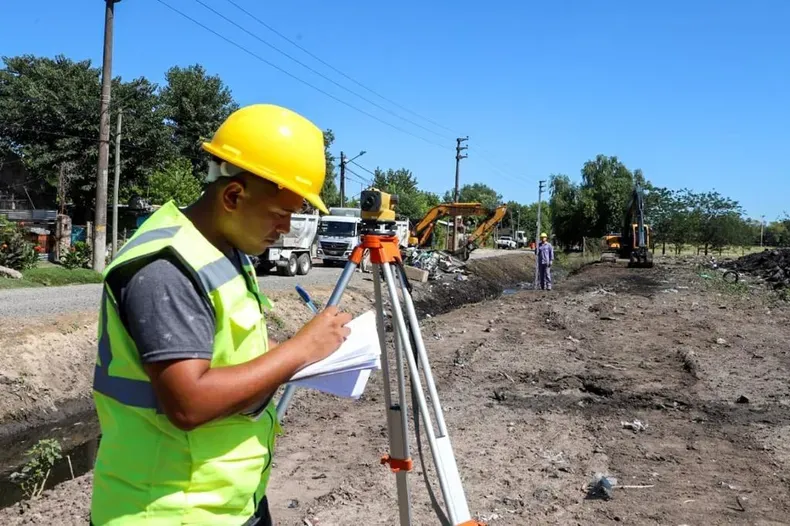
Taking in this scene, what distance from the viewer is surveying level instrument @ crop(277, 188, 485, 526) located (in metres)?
2.36

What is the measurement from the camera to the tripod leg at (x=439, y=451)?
2324mm

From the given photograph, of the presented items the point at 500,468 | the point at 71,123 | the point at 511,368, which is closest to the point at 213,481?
the point at 500,468

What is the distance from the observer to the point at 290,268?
822 inches

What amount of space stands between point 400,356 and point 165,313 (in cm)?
176

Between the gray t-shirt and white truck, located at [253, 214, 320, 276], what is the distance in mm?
18437

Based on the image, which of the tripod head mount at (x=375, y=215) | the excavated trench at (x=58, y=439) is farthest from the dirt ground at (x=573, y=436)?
the tripod head mount at (x=375, y=215)

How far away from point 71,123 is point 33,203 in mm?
12683

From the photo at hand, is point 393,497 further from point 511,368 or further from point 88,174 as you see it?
point 88,174

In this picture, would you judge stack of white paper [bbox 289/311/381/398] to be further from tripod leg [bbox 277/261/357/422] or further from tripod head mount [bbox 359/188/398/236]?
tripod head mount [bbox 359/188/398/236]

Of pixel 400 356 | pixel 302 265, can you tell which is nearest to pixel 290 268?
pixel 302 265

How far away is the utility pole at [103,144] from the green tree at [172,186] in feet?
33.4

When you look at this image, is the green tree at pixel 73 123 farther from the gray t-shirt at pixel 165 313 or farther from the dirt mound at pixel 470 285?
the gray t-shirt at pixel 165 313

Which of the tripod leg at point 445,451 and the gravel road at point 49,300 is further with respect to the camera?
the gravel road at point 49,300

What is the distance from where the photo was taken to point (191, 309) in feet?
3.97
